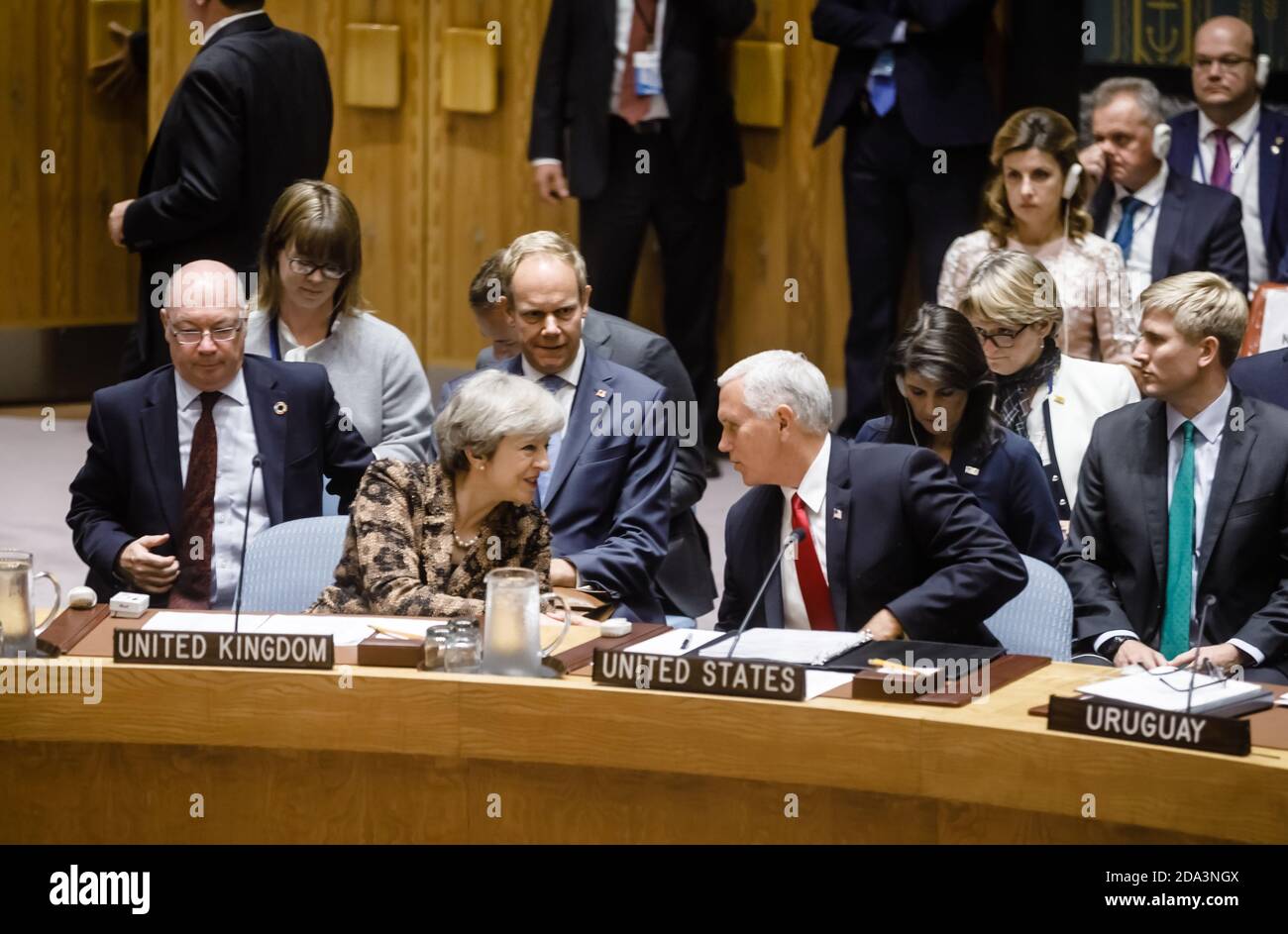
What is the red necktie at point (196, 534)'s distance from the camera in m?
3.57

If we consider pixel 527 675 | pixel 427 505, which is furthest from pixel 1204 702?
pixel 427 505

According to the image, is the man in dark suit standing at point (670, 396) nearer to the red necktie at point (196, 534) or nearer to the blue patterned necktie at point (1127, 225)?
the red necktie at point (196, 534)

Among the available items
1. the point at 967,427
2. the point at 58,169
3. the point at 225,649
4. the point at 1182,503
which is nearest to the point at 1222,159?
the point at 967,427

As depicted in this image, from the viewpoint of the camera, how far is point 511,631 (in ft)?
9.14

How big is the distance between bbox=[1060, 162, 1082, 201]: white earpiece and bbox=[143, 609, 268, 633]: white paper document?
8.38 feet

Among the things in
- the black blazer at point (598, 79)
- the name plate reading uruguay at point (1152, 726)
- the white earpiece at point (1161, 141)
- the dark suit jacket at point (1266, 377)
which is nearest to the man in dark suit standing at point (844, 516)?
the name plate reading uruguay at point (1152, 726)

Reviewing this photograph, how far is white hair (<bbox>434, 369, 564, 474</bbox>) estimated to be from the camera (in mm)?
3209

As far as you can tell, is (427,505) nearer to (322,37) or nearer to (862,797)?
(862,797)

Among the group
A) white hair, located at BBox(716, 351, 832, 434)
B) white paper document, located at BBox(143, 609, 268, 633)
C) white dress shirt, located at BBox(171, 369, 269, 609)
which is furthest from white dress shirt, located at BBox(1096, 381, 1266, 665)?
white dress shirt, located at BBox(171, 369, 269, 609)

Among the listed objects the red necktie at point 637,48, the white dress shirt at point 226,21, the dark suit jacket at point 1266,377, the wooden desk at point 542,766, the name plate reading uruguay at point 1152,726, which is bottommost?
the wooden desk at point 542,766

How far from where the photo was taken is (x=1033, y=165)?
4.79 meters

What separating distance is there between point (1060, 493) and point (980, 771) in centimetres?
168

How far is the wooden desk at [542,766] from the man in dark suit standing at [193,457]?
2.30 feet

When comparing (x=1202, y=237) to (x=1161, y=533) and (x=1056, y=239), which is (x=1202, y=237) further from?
(x=1161, y=533)
